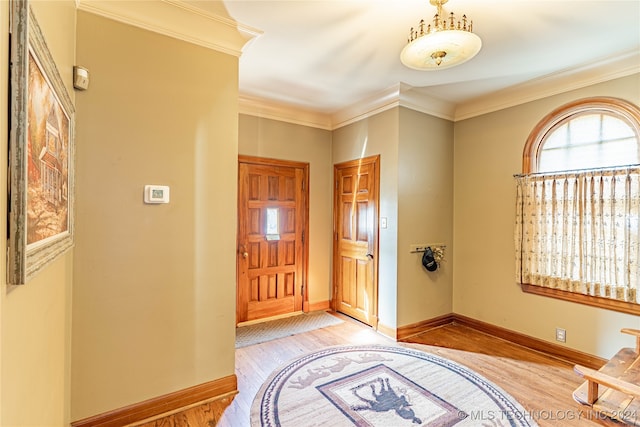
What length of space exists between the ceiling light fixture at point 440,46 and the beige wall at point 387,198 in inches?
56.7

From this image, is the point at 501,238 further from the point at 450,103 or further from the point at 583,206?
the point at 450,103

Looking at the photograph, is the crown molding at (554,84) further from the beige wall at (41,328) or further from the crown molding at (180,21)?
the beige wall at (41,328)

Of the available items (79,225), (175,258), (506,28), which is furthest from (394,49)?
(79,225)

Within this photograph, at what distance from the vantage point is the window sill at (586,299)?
256 centimetres

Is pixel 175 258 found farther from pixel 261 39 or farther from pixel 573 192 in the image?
pixel 573 192

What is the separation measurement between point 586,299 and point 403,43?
2.75 meters

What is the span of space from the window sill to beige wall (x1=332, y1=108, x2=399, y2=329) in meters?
1.35

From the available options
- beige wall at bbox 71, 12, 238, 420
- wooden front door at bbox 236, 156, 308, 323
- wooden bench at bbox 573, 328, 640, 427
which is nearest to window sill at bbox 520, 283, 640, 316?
wooden bench at bbox 573, 328, 640, 427

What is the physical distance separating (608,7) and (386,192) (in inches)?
84.1

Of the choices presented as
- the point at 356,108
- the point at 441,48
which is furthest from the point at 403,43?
the point at 356,108

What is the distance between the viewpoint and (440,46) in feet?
5.72

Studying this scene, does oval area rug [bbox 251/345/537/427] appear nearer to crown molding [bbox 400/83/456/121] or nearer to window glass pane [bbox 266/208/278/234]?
window glass pane [bbox 266/208/278/234]

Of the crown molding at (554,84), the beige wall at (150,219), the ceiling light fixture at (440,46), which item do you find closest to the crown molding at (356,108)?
the crown molding at (554,84)

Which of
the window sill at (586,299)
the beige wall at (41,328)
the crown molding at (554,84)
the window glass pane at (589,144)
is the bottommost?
the window sill at (586,299)
